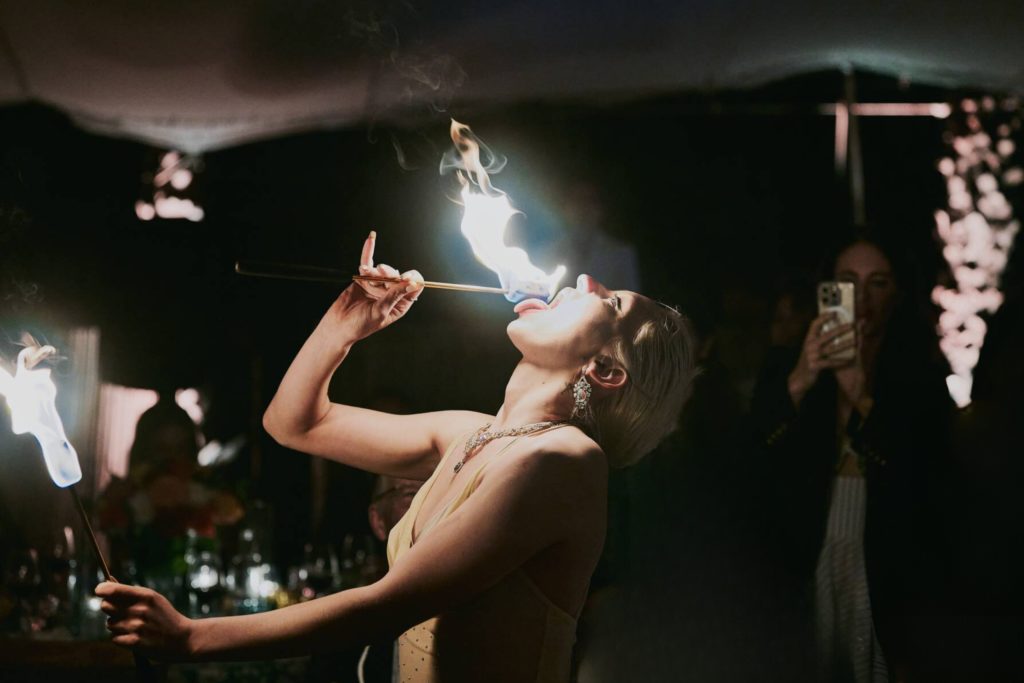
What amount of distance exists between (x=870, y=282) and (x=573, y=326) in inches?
52.9

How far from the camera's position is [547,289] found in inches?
90.3

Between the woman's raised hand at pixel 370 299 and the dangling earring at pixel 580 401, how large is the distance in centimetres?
47

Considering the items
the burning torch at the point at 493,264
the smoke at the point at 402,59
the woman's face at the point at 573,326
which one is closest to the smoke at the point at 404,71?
the smoke at the point at 402,59

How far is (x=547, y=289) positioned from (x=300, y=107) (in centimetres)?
144

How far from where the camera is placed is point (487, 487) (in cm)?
186

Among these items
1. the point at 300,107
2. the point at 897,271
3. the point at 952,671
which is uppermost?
the point at 300,107

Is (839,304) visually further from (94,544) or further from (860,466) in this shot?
(94,544)

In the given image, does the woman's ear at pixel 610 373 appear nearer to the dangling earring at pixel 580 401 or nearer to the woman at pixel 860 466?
the dangling earring at pixel 580 401

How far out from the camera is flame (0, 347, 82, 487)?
183 cm

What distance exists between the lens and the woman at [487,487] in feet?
5.68

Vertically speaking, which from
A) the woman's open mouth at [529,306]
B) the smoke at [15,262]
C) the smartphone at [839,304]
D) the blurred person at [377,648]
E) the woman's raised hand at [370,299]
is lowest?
the blurred person at [377,648]

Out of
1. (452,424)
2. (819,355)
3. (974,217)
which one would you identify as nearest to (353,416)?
(452,424)

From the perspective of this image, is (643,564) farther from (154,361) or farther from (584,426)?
(154,361)

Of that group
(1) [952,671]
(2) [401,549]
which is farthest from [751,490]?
(2) [401,549]
